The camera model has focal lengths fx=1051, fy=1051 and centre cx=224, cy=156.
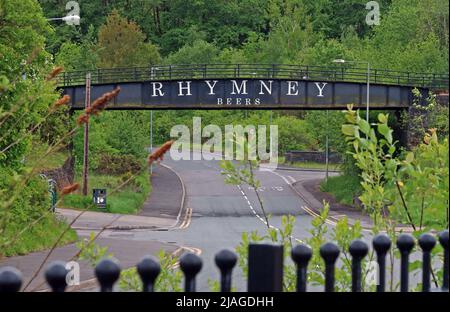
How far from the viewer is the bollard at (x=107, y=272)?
422cm

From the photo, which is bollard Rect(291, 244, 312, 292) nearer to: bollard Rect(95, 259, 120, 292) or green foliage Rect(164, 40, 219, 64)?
bollard Rect(95, 259, 120, 292)

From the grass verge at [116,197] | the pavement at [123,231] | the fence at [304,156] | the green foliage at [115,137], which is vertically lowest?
the pavement at [123,231]

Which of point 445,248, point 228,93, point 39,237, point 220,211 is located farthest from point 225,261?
point 220,211

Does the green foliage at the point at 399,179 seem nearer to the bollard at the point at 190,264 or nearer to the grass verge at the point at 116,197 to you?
the bollard at the point at 190,264

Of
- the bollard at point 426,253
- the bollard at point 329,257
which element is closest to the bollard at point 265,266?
the bollard at point 329,257

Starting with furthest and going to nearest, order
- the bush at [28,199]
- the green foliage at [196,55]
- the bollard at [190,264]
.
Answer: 1. the green foliage at [196,55]
2. the bush at [28,199]
3. the bollard at [190,264]

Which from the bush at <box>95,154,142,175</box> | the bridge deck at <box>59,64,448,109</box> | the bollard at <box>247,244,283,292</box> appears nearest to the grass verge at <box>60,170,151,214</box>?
the bush at <box>95,154,142,175</box>

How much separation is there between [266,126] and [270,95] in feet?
128

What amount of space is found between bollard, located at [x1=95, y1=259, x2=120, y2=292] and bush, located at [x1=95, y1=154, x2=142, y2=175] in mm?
56726

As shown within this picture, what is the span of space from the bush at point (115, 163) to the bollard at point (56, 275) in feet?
186

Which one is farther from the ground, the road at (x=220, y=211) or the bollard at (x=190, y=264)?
the bollard at (x=190, y=264)

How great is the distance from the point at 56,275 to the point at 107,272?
Answer: 0.21 m
